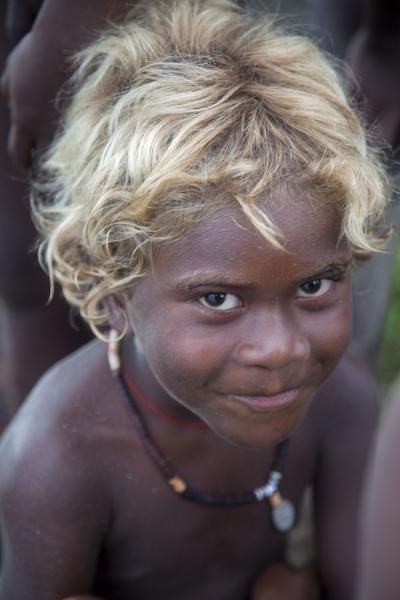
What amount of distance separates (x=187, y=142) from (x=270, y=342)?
293 millimetres

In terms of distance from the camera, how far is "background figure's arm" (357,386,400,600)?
2.80ft

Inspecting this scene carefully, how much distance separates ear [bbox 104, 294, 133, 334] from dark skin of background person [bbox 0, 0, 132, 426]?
1.18ft

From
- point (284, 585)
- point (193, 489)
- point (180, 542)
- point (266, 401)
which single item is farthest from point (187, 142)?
point (284, 585)

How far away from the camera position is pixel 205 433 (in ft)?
5.25

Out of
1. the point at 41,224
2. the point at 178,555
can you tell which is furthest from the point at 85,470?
the point at 41,224

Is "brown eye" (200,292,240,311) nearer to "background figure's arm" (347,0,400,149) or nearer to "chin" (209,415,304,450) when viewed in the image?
"chin" (209,415,304,450)

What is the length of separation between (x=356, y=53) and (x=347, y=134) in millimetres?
744

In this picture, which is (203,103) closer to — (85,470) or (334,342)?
(334,342)

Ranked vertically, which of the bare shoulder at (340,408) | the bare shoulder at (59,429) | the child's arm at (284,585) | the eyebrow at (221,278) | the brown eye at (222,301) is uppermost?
the eyebrow at (221,278)

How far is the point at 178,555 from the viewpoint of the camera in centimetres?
165

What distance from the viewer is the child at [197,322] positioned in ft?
4.09

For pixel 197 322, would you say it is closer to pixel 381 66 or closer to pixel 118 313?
pixel 118 313

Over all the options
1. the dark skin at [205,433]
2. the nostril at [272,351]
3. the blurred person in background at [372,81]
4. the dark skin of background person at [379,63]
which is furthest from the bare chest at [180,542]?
the dark skin of background person at [379,63]

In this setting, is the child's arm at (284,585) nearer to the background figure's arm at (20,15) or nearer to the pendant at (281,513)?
the pendant at (281,513)
